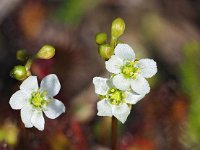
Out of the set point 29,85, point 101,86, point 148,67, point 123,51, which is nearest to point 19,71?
point 29,85

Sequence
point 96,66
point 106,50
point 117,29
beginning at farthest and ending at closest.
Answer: point 96,66, point 117,29, point 106,50

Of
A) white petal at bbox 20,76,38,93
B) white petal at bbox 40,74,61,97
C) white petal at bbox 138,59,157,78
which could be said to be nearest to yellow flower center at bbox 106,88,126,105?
white petal at bbox 138,59,157,78

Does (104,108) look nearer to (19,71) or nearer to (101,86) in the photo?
(101,86)

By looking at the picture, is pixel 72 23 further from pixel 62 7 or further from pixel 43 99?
pixel 43 99

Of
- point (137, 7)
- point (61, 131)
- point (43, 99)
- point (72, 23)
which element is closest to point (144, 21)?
point (137, 7)

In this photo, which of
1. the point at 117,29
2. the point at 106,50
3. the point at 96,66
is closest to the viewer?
the point at 106,50

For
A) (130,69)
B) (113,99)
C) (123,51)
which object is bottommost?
(113,99)
